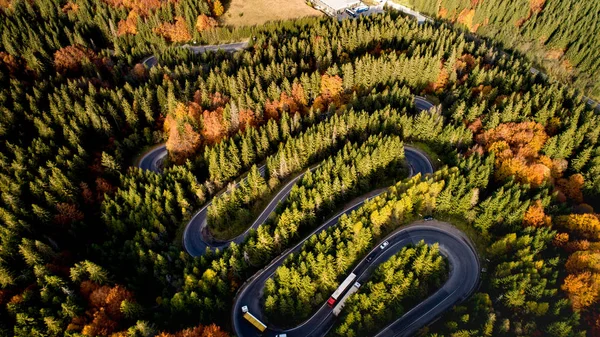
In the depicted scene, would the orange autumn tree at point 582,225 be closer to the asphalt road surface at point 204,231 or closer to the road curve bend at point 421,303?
the road curve bend at point 421,303

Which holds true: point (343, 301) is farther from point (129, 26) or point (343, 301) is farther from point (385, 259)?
point (129, 26)

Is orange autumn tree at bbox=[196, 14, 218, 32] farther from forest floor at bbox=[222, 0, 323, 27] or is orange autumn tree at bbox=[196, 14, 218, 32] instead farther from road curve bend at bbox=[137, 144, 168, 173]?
road curve bend at bbox=[137, 144, 168, 173]

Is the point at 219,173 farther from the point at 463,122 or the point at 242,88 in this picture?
the point at 463,122

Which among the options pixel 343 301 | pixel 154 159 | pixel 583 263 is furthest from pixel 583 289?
pixel 154 159

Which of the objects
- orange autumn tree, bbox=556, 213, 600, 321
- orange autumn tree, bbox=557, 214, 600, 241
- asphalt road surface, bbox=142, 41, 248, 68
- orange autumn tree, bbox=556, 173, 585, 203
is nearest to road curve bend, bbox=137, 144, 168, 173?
asphalt road surface, bbox=142, 41, 248, 68

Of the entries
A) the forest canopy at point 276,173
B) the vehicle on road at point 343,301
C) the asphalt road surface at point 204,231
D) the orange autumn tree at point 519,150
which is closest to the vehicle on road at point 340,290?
the vehicle on road at point 343,301

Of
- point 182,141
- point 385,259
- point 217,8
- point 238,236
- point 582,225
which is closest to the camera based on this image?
point 385,259
